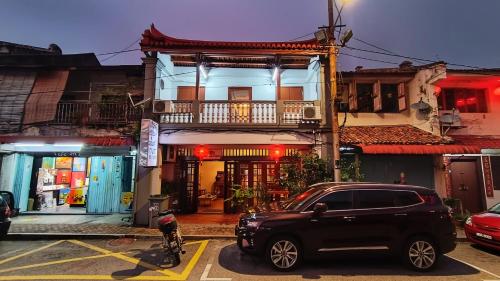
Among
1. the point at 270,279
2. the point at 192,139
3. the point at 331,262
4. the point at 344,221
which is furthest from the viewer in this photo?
the point at 192,139

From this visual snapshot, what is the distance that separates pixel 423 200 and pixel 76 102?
13.8 m

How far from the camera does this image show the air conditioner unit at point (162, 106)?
36.2 feet

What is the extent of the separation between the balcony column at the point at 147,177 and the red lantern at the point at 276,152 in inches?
198

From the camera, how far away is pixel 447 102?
45.8 feet

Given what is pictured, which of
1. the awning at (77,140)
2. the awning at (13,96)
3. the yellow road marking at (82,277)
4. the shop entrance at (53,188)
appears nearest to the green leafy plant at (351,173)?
the yellow road marking at (82,277)

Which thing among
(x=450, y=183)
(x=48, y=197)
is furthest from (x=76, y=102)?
(x=450, y=183)

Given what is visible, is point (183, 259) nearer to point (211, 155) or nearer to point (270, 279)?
point (270, 279)

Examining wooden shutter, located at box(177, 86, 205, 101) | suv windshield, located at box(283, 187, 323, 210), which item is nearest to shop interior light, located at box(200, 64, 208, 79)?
wooden shutter, located at box(177, 86, 205, 101)

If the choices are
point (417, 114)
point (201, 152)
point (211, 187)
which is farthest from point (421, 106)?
point (211, 187)

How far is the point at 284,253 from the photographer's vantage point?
6031 millimetres

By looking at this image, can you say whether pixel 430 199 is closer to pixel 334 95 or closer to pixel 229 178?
pixel 334 95

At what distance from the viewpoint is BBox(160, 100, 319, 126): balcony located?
38.2ft

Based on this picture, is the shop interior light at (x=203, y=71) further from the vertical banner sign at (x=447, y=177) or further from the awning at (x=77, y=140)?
the vertical banner sign at (x=447, y=177)

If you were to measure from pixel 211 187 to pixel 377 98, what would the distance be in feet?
33.2
